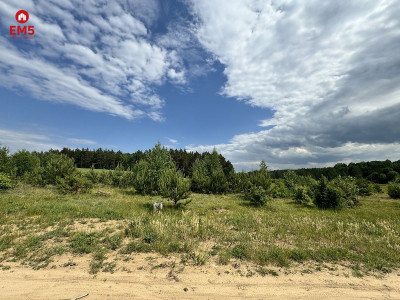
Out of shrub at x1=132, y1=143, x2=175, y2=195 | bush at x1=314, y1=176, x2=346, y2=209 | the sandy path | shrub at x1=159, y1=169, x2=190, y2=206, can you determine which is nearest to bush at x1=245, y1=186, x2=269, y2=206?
bush at x1=314, y1=176, x2=346, y2=209

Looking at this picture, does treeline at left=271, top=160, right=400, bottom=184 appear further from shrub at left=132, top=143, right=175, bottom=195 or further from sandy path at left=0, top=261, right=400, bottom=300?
sandy path at left=0, top=261, right=400, bottom=300

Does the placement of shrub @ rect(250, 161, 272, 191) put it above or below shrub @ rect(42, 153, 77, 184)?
below

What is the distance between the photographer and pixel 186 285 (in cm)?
477

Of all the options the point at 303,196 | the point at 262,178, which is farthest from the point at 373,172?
the point at 262,178

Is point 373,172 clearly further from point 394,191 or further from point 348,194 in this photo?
point 348,194

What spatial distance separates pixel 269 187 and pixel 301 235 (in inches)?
659

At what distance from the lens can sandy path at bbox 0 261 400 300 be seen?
4395mm

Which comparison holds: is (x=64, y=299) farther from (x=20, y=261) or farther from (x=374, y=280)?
(x=374, y=280)

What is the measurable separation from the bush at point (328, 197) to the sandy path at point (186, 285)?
15049 mm

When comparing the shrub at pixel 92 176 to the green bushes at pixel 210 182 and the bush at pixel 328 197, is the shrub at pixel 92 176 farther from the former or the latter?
the bush at pixel 328 197

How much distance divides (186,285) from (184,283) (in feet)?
0.32

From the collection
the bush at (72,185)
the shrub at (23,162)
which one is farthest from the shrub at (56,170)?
the shrub at (23,162)

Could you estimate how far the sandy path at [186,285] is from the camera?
4.39 metres

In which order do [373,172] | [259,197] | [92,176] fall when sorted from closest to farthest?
[259,197] → [92,176] → [373,172]
